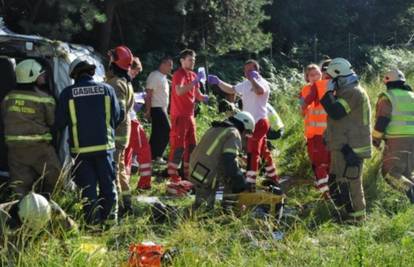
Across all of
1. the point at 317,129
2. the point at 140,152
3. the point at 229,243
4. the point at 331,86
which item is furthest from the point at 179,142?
the point at 229,243

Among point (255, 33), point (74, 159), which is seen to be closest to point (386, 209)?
point (74, 159)

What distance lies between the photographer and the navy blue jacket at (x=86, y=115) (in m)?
6.05

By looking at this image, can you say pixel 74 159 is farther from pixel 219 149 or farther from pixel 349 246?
pixel 349 246

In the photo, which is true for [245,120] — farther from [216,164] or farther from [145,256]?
[145,256]

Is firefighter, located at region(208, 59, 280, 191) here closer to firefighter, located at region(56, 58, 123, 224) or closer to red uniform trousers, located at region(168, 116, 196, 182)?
red uniform trousers, located at region(168, 116, 196, 182)

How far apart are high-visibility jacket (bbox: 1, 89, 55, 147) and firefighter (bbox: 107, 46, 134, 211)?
0.84 metres

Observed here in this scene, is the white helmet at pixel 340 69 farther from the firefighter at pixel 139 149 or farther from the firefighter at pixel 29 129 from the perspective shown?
the firefighter at pixel 29 129

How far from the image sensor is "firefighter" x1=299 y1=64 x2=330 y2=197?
799 centimetres

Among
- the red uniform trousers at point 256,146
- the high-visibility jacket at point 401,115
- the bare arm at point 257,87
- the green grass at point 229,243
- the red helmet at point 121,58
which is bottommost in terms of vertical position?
the green grass at point 229,243

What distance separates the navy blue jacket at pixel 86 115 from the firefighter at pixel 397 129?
139 inches

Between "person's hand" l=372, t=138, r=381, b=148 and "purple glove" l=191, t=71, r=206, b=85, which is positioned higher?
"purple glove" l=191, t=71, r=206, b=85

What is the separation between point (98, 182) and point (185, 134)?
2.58 metres

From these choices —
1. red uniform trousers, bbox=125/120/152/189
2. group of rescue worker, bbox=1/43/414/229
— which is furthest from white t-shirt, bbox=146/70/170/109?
red uniform trousers, bbox=125/120/152/189

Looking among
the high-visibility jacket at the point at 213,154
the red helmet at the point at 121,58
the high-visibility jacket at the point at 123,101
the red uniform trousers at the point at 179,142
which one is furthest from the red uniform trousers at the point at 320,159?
the red helmet at the point at 121,58
